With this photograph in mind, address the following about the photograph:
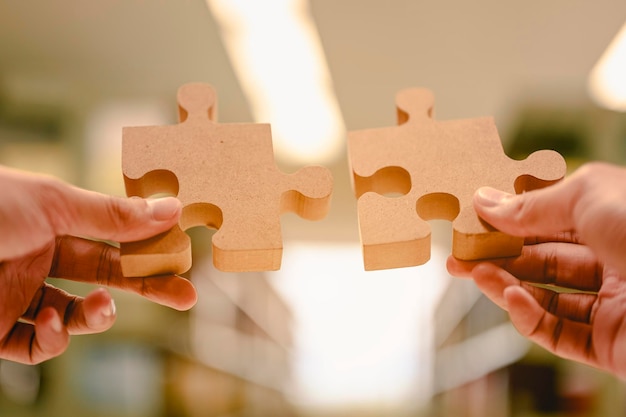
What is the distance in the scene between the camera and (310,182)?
1.05 m

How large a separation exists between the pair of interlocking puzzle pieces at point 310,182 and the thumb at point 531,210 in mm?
25

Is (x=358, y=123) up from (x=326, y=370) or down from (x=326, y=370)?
up

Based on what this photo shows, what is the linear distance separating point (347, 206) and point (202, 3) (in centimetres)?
156

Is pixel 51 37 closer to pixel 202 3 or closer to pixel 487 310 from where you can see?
pixel 202 3

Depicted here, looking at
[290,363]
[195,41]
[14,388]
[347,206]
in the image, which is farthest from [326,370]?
[195,41]

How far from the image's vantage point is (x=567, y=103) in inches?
95.5

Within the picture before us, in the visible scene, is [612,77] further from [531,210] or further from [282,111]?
[531,210]

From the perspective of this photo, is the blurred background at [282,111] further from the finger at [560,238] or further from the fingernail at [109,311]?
the fingernail at [109,311]

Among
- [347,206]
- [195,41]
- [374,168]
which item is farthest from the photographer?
[347,206]

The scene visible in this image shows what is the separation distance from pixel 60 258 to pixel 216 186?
39cm

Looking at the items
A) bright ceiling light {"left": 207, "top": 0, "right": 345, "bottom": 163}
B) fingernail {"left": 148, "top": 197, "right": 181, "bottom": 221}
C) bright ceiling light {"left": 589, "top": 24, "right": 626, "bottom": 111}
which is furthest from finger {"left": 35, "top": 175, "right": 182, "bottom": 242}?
bright ceiling light {"left": 589, "top": 24, "right": 626, "bottom": 111}

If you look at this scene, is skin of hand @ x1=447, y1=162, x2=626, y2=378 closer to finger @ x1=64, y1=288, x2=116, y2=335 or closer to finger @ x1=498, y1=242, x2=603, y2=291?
finger @ x1=498, y1=242, x2=603, y2=291

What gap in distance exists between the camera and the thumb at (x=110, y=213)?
3.19 feet

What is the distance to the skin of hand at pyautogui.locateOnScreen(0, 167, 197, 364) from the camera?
3.19ft
